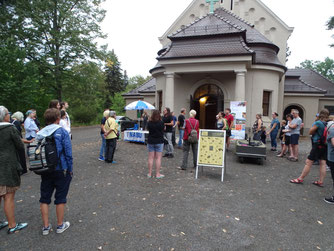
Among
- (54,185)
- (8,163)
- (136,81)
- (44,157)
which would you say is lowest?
(54,185)

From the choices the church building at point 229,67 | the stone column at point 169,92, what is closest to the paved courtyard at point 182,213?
the stone column at point 169,92

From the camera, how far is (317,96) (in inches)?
723

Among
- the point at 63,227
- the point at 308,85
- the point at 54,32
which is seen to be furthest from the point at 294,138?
the point at 54,32

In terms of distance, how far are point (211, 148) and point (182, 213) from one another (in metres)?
2.44

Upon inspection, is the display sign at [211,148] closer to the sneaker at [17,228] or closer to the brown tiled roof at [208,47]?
the sneaker at [17,228]

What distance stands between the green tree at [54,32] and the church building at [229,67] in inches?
334

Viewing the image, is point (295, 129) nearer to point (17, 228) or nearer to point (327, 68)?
point (17, 228)

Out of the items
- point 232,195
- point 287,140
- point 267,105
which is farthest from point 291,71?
point 232,195

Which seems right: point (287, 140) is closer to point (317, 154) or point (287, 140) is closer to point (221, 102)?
point (317, 154)

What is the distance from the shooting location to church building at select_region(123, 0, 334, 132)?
12.1 metres

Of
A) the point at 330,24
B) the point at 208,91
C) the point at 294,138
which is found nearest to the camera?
the point at 294,138

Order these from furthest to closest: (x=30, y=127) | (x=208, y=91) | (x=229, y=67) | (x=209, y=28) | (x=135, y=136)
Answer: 1. (x=208, y=91)
2. (x=209, y=28)
3. (x=229, y=67)
4. (x=135, y=136)
5. (x=30, y=127)

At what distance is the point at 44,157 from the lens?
2725 millimetres

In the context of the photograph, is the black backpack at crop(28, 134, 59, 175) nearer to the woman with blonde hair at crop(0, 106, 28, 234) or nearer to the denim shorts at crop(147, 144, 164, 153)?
the woman with blonde hair at crop(0, 106, 28, 234)
